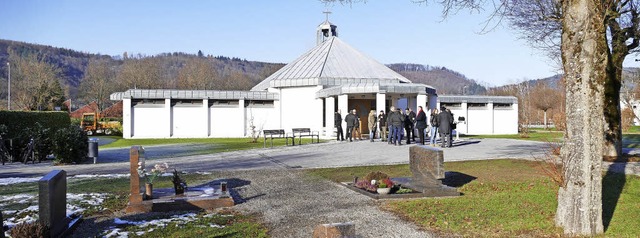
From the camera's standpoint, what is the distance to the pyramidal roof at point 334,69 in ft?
114

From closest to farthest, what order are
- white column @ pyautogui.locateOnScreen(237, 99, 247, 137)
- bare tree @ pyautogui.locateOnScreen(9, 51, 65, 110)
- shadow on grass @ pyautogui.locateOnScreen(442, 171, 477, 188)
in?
shadow on grass @ pyautogui.locateOnScreen(442, 171, 477, 188), white column @ pyautogui.locateOnScreen(237, 99, 247, 137), bare tree @ pyautogui.locateOnScreen(9, 51, 65, 110)

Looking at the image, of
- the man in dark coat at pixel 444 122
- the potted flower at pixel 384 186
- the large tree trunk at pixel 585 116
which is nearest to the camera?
the large tree trunk at pixel 585 116

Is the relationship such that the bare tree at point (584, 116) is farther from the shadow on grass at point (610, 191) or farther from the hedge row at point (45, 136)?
the hedge row at point (45, 136)

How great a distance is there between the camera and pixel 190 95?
35562 mm

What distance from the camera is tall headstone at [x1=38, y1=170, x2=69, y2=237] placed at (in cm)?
658

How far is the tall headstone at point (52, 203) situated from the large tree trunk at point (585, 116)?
6714 millimetres

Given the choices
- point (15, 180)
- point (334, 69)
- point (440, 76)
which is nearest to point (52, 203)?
point (15, 180)

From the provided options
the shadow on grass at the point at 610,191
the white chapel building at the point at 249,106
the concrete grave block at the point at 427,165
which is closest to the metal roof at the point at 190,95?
the white chapel building at the point at 249,106

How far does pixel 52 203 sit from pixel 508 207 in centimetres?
682

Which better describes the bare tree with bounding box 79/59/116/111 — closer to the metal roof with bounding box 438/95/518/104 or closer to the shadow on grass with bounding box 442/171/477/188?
the metal roof with bounding box 438/95/518/104

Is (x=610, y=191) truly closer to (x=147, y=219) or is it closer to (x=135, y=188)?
(x=147, y=219)

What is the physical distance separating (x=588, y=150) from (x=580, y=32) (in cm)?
155

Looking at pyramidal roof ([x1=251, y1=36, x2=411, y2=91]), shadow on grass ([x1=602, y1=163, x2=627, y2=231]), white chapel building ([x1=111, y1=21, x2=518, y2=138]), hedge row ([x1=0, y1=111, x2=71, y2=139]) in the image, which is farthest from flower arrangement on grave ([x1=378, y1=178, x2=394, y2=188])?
pyramidal roof ([x1=251, y1=36, x2=411, y2=91])

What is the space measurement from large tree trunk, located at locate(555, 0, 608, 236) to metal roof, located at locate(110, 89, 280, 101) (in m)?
30.5
